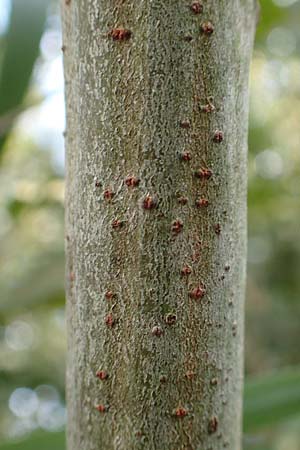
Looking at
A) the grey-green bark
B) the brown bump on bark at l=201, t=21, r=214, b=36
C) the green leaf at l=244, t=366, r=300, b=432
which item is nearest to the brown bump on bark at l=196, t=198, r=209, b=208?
the grey-green bark

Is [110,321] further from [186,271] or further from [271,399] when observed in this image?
[271,399]

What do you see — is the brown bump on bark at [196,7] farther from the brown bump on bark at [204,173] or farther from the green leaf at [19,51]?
the green leaf at [19,51]

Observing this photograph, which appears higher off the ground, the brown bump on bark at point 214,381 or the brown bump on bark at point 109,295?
the brown bump on bark at point 109,295

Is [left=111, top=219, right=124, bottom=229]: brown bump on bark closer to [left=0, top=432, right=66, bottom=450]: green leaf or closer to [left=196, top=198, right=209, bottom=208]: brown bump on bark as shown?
[left=196, top=198, right=209, bottom=208]: brown bump on bark

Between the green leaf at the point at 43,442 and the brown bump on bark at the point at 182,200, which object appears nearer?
the brown bump on bark at the point at 182,200

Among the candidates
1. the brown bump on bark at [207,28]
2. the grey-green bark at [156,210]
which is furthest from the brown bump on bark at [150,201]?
the brown bump on bark at [207,28]

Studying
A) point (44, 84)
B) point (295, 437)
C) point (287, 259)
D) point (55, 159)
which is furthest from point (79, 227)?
point (55, 159)

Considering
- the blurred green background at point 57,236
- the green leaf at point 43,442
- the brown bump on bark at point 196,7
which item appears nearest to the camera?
the brown bump on bark at point 196,7

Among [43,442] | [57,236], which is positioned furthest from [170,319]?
[57,236]

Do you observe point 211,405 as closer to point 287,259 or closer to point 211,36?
point 211,36
